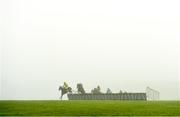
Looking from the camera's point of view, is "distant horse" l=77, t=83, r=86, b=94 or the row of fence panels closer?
the row of fence panels

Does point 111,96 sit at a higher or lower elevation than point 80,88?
lower

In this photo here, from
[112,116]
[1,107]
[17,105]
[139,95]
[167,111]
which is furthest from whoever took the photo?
[139,95]

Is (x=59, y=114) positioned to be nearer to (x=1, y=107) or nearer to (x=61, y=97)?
(x=1, y=107)

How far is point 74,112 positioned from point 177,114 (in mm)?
3976

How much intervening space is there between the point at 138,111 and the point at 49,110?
3.58 m

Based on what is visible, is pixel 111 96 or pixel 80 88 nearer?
pixel 80 88

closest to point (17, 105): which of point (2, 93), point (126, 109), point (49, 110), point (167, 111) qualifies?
point (2, 93)

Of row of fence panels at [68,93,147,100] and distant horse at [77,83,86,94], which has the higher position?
distant horse at [77,83,86,94]

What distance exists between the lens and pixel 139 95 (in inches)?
1067

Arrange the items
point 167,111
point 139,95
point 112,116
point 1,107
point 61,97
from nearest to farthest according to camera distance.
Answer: point 112,116
point 167,111
point 1,107
point 139,95
point 61,97

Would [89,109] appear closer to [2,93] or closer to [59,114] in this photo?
[59,114]

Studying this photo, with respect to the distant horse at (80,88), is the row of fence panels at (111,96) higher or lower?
lower

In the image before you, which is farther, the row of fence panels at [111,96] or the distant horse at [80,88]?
the distant horse at [80,88]

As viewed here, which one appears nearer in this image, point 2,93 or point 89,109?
point 89,109
